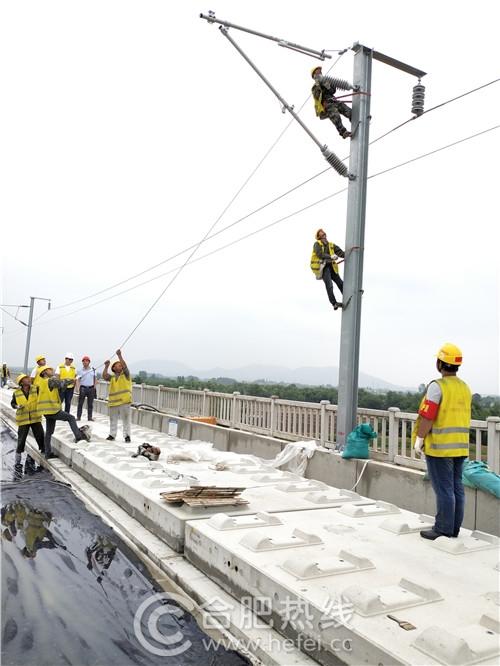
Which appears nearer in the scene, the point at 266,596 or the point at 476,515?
the point at 266,596

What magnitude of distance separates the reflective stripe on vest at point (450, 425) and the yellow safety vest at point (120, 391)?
8.26m

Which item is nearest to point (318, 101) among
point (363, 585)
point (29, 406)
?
point (363, 585)

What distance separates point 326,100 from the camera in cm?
940

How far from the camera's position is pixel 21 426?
11766mm

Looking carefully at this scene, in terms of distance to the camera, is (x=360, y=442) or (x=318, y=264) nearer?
(x=360, y=442)

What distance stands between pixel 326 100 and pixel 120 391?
749 cm

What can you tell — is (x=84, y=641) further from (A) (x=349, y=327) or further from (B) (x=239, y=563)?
(A) (x=349, y=327)

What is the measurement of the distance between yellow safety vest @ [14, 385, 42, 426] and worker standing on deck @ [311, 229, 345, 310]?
645 centimetres

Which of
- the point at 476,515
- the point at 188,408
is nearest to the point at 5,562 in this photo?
the point at 476,515

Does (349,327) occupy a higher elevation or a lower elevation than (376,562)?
higher

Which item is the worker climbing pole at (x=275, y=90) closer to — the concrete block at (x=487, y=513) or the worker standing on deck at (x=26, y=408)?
the concrete block at (x=487, y=513)

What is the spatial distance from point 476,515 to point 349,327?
152 inches

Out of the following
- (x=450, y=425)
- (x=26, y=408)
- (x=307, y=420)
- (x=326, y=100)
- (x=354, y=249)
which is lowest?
(x=26, y=408)

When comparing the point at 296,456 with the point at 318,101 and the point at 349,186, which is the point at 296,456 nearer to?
the point at 349,186
